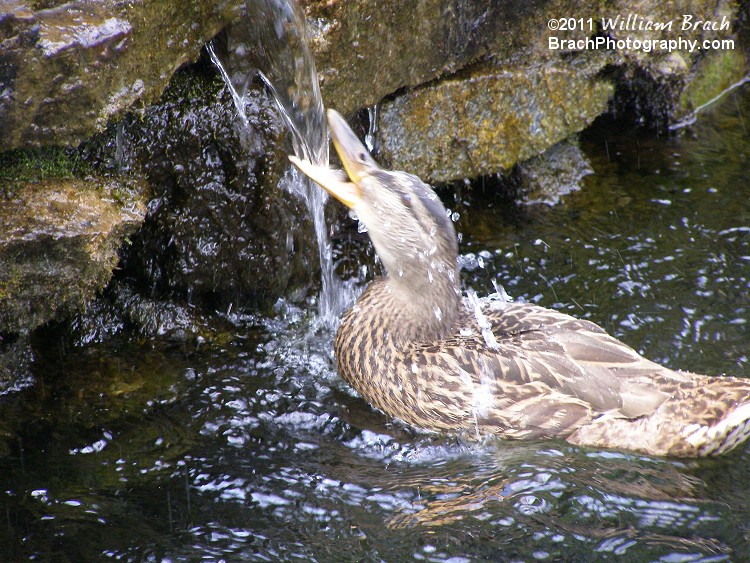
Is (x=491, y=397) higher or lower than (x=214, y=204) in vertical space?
lower

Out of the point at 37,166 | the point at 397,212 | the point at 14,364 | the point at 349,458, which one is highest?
the point at 37,166

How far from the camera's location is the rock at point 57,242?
3736 mm

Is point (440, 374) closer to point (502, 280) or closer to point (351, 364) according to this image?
point (351, 364)

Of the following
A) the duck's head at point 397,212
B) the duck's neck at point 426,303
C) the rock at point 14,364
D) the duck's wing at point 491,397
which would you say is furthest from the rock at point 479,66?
the rock at point 14,364

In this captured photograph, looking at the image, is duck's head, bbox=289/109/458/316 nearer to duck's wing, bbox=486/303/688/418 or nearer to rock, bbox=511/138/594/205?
duck's wing, bbox=486/303/688/418

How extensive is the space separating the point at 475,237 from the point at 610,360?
194cm

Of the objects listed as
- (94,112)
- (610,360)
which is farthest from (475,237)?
(94,112)

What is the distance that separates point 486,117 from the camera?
568 cm

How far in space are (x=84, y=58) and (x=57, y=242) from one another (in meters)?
0.92

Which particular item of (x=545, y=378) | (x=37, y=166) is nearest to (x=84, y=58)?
(x=37, y=166)

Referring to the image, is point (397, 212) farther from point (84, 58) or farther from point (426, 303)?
point (84, 58)

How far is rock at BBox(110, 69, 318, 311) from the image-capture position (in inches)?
177

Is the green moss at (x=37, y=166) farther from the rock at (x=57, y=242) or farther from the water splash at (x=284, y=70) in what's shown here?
the water splash at (x=284, y=70)

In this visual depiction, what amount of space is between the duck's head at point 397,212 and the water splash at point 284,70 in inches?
14.1
